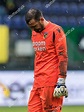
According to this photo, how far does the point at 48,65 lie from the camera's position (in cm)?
596

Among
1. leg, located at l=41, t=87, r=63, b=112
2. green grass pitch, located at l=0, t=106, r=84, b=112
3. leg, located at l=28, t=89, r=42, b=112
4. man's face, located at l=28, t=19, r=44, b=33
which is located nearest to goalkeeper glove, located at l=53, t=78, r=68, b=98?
leg, located at l=41, t=87, r=63, b=112

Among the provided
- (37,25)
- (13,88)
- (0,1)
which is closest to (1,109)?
(13,88)

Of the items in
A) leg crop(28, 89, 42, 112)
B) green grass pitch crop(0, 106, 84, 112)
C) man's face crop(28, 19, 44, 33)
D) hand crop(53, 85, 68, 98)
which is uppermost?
man's face crop(28, 19, 44, 33)

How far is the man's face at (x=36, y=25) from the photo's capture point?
580cm

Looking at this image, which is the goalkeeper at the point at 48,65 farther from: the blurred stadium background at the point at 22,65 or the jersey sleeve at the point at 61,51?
the blurred stadium background at the point at 22,65

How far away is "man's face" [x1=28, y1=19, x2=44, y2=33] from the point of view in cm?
580

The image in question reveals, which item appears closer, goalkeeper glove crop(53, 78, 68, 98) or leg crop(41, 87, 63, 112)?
goalkeeper glove crop(53, 78, 68, 98)

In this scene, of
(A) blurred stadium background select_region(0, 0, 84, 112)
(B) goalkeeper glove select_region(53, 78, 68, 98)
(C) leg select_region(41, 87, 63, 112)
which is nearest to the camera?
(B) goalkeeper glove select_region(53, 78, 68, 98)

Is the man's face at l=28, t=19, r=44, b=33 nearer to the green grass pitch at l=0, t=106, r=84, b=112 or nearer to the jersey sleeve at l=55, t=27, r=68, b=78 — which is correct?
the jersey sleeve at l=55, t=27, r=68, b=78

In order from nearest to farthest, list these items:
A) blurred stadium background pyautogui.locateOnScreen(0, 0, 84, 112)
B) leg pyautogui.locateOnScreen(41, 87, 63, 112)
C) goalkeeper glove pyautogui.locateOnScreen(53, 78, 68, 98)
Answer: goalkeeper glove pyautogui.locateOnScreen(53, 78, 68, 98) < leg pyautogui.locateOnScreen(41, 87, 63, 112) < blurred stadium background pyautogui.locateOnScreen(0, 0, 84, 112)

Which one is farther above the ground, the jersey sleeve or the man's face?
the man's face

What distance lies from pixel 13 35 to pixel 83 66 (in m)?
1.70

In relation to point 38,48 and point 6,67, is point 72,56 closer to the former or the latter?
point 6,67

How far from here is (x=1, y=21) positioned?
43.2 ft
